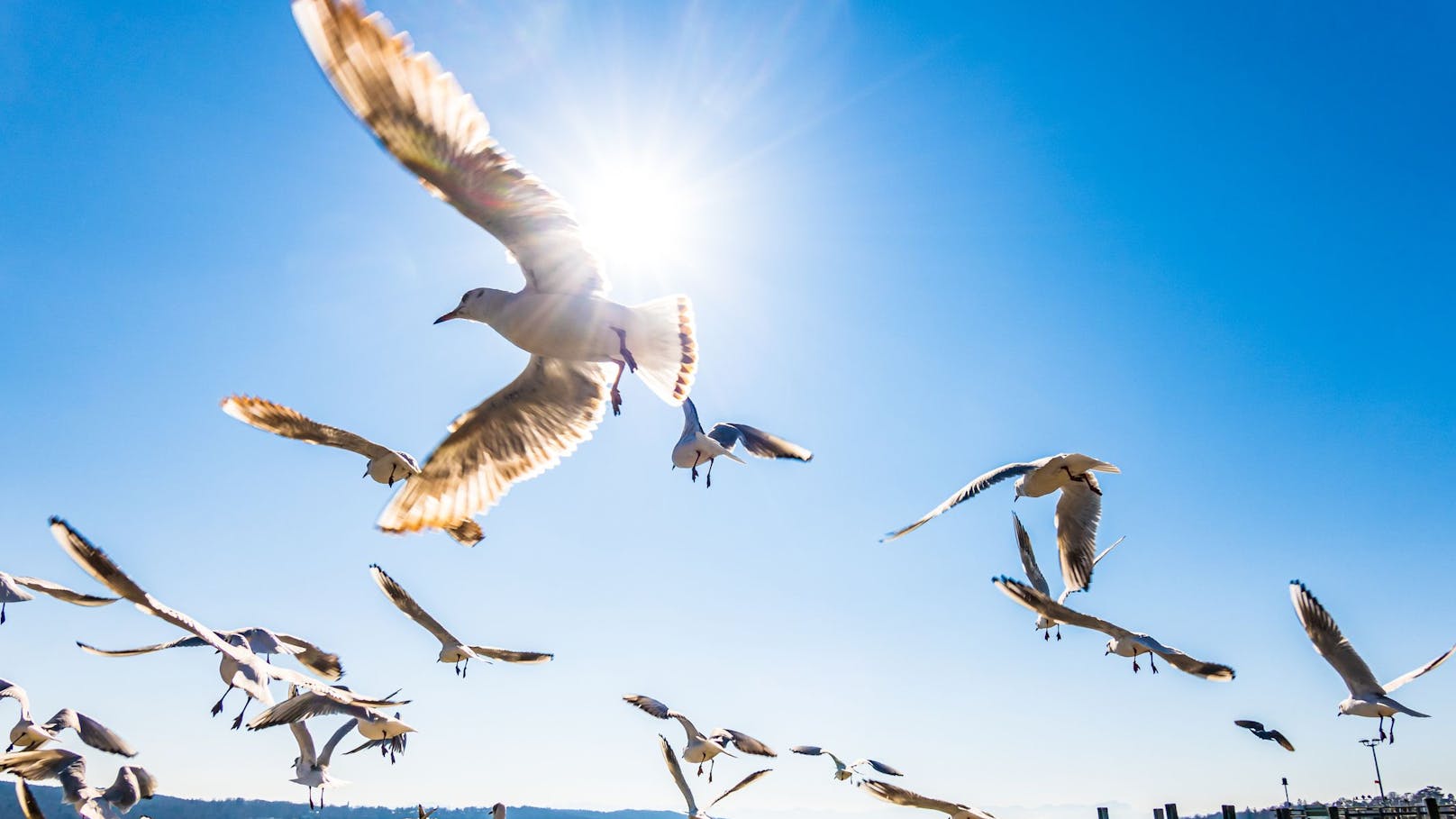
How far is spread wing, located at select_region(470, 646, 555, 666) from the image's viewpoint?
10.9m

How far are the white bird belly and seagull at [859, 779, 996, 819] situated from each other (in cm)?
316

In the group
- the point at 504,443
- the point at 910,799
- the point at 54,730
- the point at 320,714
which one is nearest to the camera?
the point at 910,799

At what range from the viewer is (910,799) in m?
5.45

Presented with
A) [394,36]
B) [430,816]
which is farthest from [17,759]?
[394,36]

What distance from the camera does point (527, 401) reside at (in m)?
6.93

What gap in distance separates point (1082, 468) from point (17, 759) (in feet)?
30.0

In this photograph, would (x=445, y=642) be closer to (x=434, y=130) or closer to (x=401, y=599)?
(x=401, y=599)

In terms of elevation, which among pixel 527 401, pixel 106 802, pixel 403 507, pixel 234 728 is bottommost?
pixel 106 802

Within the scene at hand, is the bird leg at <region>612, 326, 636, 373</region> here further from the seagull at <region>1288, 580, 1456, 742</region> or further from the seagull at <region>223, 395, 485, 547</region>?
the seagull at <region>1288, 580, 1456, 742</region>

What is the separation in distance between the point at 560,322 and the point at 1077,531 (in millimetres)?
6618

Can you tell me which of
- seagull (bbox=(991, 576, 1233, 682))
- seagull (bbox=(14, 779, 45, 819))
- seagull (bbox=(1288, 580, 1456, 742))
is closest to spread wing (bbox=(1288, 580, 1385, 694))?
seagull (bbox=(1288, 580, 1456, 742))

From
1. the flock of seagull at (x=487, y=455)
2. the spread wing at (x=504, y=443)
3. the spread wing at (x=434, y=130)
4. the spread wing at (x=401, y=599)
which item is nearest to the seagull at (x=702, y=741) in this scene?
the flock of seagull at (x=487, y=455)

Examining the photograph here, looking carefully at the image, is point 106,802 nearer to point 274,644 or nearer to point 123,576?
point 274,644

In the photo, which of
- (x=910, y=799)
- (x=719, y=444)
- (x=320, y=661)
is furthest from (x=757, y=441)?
(x=320, y=661)
